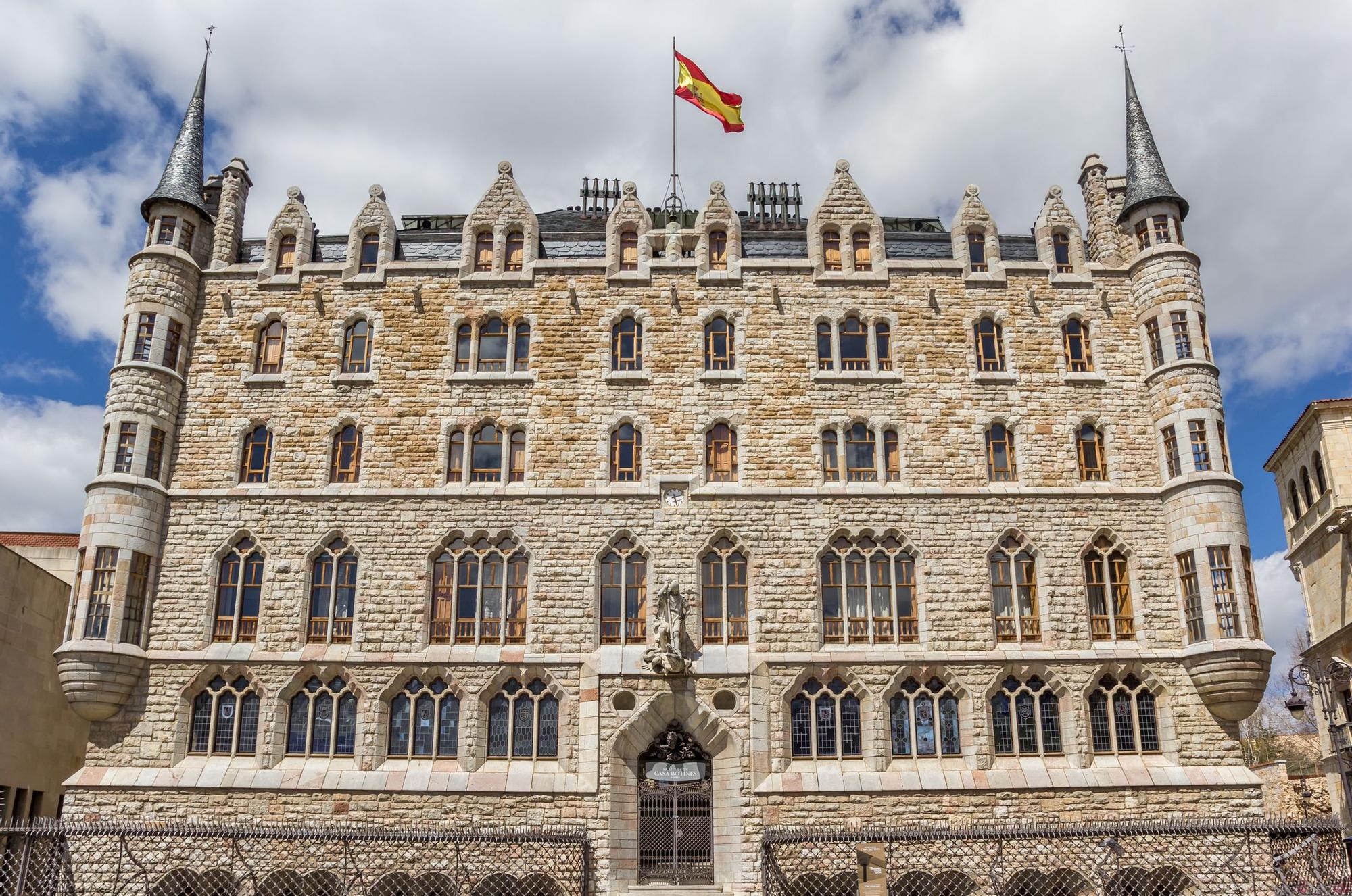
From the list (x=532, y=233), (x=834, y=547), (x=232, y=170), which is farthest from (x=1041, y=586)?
(x=232, y=170)

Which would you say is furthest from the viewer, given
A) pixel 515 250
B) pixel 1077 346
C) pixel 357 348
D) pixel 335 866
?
pixel 515 250

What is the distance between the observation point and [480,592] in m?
25.0

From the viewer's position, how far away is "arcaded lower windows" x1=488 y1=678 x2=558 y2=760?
2403cm

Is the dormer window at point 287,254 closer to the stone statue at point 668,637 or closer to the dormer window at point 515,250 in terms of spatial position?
the dormer window at point 515,250

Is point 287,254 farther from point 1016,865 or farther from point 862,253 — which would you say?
point 1016,865

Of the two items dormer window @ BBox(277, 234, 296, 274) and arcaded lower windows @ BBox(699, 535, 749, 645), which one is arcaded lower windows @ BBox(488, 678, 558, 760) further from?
dormer window @ BBox(277, 234, 296, 274)

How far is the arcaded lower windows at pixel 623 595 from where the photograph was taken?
2469 cm

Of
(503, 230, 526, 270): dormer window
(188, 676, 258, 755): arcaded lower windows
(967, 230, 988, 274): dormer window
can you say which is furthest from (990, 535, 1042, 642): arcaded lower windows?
(188, 676, 258, 755): arcaded lower windows

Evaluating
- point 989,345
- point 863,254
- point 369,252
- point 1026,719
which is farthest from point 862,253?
point 369,252

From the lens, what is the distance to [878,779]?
23.5 meters

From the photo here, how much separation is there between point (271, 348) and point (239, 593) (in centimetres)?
622

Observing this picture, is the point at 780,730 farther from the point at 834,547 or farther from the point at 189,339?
the point at 189,339

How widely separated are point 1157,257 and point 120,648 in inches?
1022

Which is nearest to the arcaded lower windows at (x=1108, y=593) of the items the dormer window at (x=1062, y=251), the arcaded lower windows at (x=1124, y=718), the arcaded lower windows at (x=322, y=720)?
the arcaded lower windows at (x=1124, y=718)
